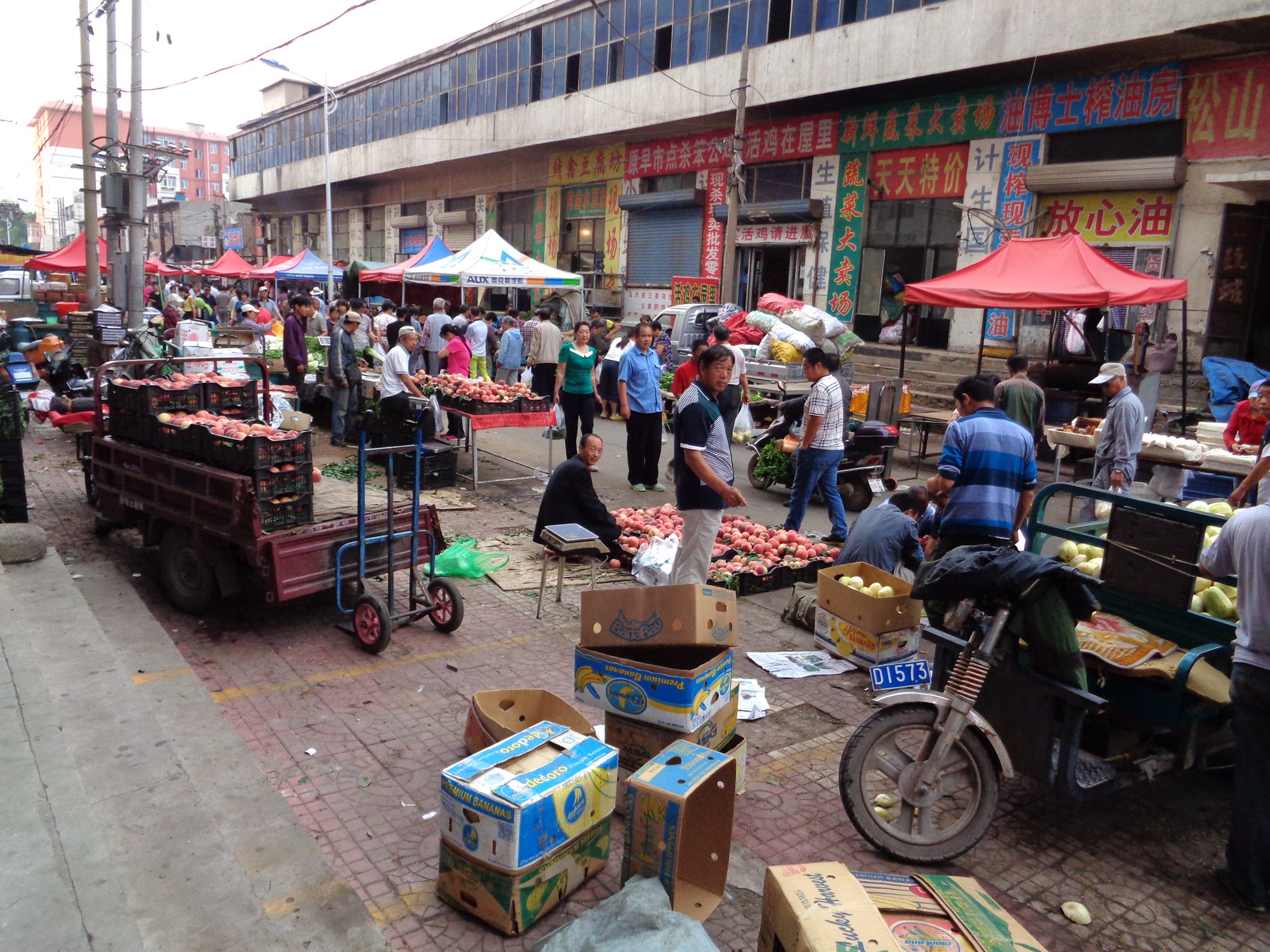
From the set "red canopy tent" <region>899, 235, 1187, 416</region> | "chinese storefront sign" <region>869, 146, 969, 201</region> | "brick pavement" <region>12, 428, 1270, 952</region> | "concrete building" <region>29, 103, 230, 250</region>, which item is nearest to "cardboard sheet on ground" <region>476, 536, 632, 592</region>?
"brick pavement" <region>12, 428, 1270, 952</region>

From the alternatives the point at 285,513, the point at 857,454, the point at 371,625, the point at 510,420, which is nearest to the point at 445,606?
the point at 371,625

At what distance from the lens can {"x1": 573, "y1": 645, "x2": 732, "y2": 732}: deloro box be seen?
388 cm

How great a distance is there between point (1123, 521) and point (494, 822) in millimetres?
Result: 3354

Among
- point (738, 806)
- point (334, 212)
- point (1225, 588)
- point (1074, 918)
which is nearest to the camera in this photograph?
point (1074, 918)

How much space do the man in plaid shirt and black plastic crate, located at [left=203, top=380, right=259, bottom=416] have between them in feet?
16.1

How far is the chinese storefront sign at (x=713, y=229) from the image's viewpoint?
80.0ft

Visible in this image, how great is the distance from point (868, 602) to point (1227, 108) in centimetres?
1398

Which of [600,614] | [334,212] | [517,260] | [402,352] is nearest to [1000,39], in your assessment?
[517,260]

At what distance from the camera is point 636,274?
27938 mm

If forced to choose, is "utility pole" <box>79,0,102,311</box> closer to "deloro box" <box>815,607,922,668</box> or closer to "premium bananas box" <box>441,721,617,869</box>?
"deloro box" <box>815,607,922,668</box>

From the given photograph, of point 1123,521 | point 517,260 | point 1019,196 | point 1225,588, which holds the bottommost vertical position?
point 1225,588

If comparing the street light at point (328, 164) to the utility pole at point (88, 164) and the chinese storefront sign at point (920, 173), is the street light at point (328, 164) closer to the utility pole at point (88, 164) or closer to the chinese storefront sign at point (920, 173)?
the utility pole at point (88, 164)

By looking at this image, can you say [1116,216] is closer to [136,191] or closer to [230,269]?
[136,191]

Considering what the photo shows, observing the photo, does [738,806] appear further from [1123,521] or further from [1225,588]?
[1225,588]
